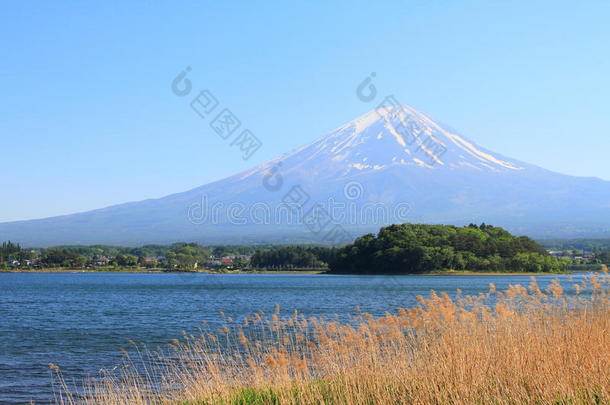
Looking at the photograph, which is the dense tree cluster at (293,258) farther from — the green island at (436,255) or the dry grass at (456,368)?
the dry grass at (456,368)

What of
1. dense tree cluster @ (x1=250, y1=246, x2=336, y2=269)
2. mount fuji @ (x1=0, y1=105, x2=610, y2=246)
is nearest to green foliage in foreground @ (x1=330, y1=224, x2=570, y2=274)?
dense tree cluster @ (x1=250, y1=246, x2=336, y2=269)

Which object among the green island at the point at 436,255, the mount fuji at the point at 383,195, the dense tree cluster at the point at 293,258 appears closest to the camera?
the green island at the point at 436,255

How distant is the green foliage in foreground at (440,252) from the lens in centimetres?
7219

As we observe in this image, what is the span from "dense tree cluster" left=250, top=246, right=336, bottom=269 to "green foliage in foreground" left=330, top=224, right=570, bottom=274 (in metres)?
16.4

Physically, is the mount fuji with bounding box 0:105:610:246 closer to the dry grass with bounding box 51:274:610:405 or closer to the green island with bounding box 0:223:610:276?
the green island with bounding box 0:223:610:276

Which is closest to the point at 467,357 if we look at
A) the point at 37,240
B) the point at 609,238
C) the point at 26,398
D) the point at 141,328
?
the point at 26,398

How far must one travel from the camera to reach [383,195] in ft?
491

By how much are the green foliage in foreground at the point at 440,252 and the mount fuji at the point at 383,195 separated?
59745mm

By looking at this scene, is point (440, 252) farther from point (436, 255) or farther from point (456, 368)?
point (456, 368)

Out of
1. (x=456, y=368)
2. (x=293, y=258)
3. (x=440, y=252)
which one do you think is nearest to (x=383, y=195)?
(x=293, y=258)

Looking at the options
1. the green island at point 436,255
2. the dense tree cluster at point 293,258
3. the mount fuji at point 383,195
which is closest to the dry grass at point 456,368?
the green island at point 436,255

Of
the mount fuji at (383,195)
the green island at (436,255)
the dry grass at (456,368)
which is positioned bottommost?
the dry grass at (456,368)

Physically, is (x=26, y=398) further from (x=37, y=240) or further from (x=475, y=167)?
(x=37, y=240)

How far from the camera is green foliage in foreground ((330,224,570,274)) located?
237 ft
